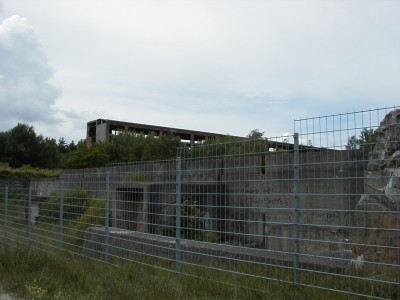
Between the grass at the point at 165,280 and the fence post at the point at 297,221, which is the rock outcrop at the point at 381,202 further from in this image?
the fence post at the point at 297,221

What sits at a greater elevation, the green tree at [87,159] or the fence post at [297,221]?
the green tree at [87,159]

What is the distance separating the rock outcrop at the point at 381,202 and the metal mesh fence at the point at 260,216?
1 centimetres

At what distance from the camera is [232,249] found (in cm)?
715

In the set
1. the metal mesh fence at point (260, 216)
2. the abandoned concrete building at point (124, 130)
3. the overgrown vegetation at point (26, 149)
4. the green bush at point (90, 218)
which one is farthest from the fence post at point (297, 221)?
the abandoned concrete building at point (124, 130)

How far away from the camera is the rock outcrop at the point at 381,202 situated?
18.9 feet

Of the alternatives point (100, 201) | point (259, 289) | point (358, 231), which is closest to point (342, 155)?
point (358, 231)

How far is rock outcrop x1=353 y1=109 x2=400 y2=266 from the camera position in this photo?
227 inches

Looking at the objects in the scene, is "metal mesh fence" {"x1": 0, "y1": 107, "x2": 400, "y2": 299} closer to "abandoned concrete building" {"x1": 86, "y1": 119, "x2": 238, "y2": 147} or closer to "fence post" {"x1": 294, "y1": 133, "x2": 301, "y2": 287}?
"fence post" {"x1": 294, "y1": 133, "x2": 301, "y2": 287}

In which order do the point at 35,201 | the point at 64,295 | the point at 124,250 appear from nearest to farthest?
the point at 64,295, the point at 124,250, the point at 35,201

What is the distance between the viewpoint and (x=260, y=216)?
7.88 meters

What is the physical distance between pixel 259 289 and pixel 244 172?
263 centimetres

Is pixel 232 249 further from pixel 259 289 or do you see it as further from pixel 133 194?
pixel 133 194

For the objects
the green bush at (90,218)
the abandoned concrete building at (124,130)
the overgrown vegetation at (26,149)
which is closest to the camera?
the green bush at (90,218)

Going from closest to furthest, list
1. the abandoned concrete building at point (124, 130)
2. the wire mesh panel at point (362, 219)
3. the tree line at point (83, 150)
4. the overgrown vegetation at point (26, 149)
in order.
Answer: the wire mesh panel at point (362, 219), the tree line at point (83, 150), the overgrown vegetation at point (26, 149), the abandoned concrete building at point (124, 130)
